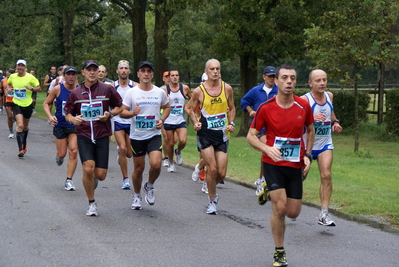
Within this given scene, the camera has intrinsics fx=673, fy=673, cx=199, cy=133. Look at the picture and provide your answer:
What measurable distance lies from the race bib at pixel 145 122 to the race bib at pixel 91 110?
536 millimetres

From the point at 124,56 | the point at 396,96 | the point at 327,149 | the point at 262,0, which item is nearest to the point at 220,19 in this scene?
the point at 262,0

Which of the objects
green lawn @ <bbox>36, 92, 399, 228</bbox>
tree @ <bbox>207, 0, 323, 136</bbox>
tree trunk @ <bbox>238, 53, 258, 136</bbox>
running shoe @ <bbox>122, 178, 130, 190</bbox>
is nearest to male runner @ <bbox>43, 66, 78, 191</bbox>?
running shoe @ <bbox>122, 178, 130, 190</bbox>

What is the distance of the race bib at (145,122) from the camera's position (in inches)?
358

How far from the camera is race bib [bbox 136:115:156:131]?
9.10 meters

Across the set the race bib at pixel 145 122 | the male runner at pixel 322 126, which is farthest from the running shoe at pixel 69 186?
the male runner at pixel 322 126

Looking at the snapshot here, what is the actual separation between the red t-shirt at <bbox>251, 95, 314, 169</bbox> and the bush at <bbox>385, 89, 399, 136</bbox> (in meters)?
16.7

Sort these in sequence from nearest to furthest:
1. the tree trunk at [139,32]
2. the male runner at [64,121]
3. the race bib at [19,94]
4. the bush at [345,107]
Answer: the male runner at [64,121] < the race bib at [19,94] < the bush at [345,107] < the tree trunk at [139,32]

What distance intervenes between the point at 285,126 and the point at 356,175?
26.0 feet

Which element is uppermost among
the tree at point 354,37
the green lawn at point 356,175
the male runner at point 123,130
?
the tree at point 354,37

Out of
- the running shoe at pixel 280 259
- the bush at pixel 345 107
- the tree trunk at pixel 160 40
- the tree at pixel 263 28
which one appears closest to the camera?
the running shoe at pixel 280 259

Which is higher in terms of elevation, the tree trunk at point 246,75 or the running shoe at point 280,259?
the tree trunk at point 246,75

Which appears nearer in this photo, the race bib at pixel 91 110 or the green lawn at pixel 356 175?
the race bib at pixel 91 110

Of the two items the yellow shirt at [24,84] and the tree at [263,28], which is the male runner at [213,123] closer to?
the yellow shirt at [24,84]

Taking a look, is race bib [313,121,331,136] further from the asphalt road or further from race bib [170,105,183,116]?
race bib [170,105,183,116]
